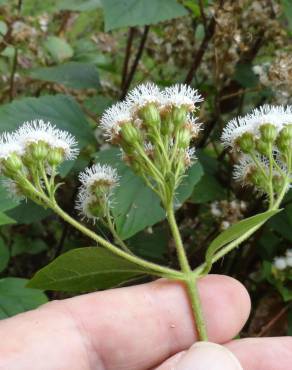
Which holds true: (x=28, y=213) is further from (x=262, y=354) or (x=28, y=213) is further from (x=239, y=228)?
(x=239, y=228)

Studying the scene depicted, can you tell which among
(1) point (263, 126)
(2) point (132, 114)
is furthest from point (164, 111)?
(1) point (263, 126)

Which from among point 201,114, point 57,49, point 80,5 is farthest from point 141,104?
point 57,49

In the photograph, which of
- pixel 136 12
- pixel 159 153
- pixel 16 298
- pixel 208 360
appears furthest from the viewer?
pixel 136 12

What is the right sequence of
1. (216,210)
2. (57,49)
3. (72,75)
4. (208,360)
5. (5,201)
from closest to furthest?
(208,360), (5,201), (216,210), (72,75), (57,49)

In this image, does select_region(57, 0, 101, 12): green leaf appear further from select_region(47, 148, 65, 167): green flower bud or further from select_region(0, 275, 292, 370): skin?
select_region(0, 275, 292, 370): skin

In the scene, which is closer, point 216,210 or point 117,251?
point 117,251
